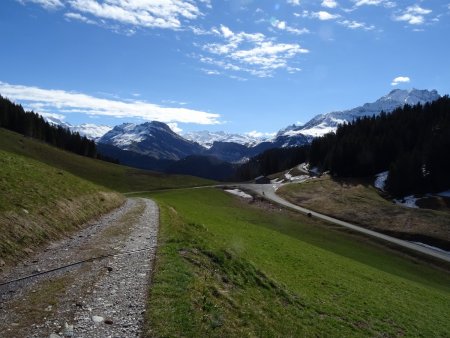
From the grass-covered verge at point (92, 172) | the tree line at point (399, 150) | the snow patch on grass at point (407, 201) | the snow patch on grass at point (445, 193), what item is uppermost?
the tree line at point (399, 150)

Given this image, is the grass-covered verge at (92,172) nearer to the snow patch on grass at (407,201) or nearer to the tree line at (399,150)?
the snow patch on grass at (407,201)

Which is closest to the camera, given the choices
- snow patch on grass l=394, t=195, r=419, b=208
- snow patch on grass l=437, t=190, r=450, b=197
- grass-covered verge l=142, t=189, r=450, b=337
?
grass-covered verge l=142, t=189, r=450, b=337

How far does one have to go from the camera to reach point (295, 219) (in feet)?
266

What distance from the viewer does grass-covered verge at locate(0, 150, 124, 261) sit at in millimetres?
20017

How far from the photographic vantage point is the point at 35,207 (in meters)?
24.2

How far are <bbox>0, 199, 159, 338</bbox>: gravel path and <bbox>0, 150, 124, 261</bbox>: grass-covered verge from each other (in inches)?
43.8

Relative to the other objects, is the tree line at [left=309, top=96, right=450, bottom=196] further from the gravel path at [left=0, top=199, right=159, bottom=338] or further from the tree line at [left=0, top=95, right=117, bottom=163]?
the gravel path at [left=0, top=199, right=159, bottom=338]

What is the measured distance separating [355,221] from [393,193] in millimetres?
48903

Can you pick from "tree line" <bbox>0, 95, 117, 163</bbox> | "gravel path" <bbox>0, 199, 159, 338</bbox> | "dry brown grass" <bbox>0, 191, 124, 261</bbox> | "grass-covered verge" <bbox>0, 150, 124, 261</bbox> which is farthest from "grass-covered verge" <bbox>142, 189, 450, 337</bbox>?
"tree line" <bbox>0, 95, 117, 163</bbox>

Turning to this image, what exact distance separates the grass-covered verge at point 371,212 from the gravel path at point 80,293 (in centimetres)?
6345

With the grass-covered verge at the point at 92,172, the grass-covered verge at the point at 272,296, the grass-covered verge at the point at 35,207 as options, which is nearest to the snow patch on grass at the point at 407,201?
the grass-covered verge at the point at 92,172

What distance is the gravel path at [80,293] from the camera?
477 inches

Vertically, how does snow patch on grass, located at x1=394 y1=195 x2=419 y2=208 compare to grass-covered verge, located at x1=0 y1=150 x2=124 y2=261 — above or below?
above

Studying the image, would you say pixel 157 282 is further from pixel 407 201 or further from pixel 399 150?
pixel 399 150
